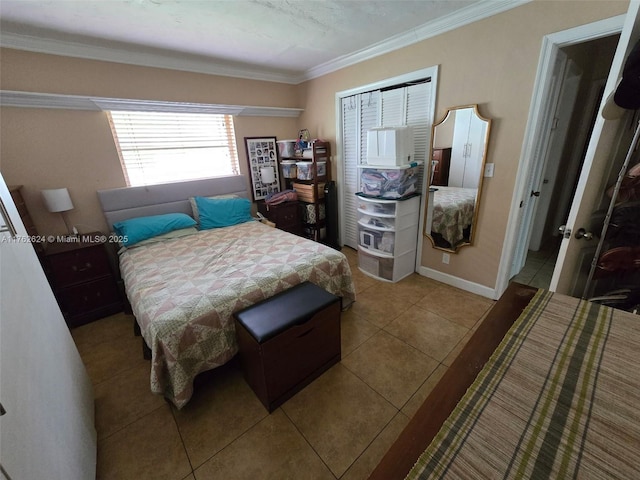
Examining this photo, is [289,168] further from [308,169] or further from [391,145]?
[391,145]

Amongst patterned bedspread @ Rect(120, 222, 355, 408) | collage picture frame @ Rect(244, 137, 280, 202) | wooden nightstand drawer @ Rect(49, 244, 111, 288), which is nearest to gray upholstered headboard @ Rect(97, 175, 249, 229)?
collage picture frame @ Rect(244, 137, 280, 202)

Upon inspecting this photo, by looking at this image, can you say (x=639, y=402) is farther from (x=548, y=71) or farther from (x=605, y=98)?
(x=548, y=71)

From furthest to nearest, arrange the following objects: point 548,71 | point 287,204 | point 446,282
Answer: point 287,204
point 446,282
point 548,71

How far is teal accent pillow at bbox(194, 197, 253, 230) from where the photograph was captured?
3.06m

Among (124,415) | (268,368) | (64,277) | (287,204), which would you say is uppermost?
(287,204)

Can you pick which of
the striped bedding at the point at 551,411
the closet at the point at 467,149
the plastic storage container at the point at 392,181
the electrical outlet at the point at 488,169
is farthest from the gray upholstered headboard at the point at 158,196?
the striped bedding at the point at 551,411

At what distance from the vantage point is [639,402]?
672 mm

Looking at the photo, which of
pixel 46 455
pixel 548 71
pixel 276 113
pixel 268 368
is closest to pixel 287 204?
pixel 276 113

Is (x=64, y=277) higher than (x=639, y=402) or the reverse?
the reverse

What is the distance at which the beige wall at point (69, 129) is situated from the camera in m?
2.20

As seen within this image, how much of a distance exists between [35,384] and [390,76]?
10.9ft

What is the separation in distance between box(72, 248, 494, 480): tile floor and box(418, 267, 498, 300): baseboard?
40 centimetres

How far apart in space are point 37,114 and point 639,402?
12.8 feet

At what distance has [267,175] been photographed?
3.67 meters
